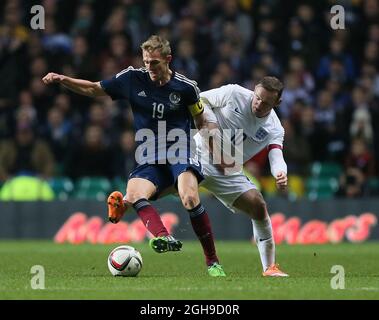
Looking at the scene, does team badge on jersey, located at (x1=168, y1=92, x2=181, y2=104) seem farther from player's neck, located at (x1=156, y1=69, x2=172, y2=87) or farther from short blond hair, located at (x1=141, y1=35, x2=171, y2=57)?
short blond hair, located at (x1=141, y1=35, x2=171, y2=57)

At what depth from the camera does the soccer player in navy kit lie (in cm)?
1001

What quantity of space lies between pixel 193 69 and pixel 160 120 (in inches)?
338

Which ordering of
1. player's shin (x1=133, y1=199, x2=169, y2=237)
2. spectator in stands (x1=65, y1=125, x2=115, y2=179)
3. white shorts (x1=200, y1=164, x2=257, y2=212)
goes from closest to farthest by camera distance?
player's shin (x1=133, y1=199, x2=169, y2=237), white shorts (x1=200, y1=164, x2=257, y2=212), spectator in stands (x1=65, y1=125, x2=115, y2=179)

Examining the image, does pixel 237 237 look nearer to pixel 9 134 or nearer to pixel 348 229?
pixel 348 229

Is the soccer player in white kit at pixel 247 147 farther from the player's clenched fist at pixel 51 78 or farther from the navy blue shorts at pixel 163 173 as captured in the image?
the player's clenched fist at pixel 51 78

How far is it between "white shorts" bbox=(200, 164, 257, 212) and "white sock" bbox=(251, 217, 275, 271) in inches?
12.7

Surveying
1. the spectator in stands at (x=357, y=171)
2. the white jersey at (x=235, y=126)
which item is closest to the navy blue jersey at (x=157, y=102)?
the white jersey at (x=235, y=126)

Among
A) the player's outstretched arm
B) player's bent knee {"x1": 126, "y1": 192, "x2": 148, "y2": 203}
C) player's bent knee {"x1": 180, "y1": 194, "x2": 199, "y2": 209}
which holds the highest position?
the player's outstretched arm

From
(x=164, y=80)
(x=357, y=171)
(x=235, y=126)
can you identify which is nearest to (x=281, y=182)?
(x=235, y=126)

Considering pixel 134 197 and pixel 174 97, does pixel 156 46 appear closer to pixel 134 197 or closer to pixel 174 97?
pixel 174 97

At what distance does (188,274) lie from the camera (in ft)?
34.6

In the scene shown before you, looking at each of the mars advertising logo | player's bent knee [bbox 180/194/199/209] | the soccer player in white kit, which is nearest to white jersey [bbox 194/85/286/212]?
the soccer player in white kit

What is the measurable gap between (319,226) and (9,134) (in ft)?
16.6
